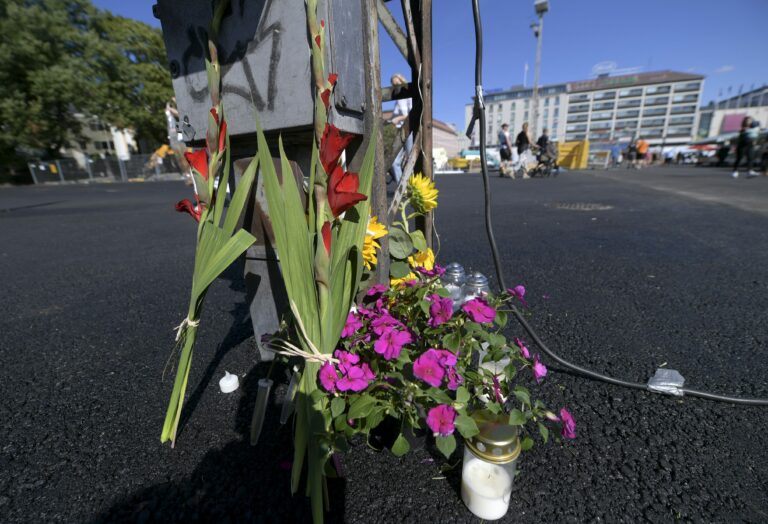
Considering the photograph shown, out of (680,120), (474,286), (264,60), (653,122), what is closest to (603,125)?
(653,122)

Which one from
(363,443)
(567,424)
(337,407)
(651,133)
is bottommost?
(363,443)

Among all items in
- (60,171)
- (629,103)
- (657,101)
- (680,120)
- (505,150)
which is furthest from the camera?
(629,103)

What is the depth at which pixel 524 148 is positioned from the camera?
12.2 m

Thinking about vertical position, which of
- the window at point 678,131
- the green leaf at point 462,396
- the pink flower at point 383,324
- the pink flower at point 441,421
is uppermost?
the window at point 678,131

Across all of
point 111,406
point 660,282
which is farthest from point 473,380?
point 660,282

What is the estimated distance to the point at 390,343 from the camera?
0.94 meters

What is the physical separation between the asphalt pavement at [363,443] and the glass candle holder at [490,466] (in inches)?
2.7

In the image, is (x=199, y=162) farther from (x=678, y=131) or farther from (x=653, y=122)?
(x=678, y=131)

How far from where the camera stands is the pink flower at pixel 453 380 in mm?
914

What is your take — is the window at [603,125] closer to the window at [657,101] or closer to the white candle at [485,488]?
the window at [657,101]

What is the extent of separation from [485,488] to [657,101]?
121 metres

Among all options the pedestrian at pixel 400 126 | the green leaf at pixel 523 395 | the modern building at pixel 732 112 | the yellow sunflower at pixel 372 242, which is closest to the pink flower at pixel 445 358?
the green leaf at pixel 523 395

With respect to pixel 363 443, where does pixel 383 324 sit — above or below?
above

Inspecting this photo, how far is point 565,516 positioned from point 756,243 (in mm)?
4577
